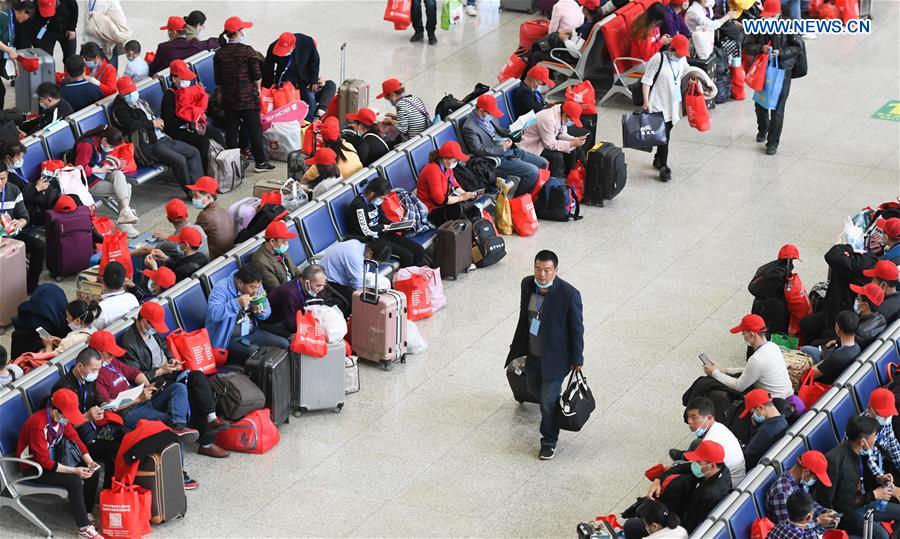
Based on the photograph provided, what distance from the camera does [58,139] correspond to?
13.8 m

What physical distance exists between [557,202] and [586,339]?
2.67 meters

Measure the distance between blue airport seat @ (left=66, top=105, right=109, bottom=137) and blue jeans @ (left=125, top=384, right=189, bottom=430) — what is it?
4845 millimetres

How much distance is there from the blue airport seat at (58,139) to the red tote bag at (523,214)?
14.1 ft

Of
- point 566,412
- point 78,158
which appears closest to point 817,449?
point 566,412

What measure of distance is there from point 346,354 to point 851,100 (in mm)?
10117

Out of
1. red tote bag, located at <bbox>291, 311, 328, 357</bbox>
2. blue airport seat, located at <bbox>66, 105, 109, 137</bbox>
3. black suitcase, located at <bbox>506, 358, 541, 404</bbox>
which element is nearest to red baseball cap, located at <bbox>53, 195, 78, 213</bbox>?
blue airport seat, located at <bbox>66, 105, 109, 137</bbox>

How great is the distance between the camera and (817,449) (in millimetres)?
9430

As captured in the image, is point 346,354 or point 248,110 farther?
point 248,110

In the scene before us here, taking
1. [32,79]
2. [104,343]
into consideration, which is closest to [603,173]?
[32,79]

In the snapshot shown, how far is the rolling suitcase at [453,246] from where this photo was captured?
13031 millimetres

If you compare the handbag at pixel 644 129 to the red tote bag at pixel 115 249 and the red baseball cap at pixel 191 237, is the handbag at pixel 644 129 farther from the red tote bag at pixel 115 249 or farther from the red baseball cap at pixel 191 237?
the red tote bag at pixel 115 249

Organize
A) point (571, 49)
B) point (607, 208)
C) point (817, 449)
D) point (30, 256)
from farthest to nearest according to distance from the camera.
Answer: point (571, 49), point (607, 208), point (30, 256), point (817, 449)

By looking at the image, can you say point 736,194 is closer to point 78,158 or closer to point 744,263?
point 744,263

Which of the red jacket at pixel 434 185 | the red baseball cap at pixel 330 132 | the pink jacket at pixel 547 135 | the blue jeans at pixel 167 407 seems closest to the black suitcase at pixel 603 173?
the pink jacket at pixel 547 135
